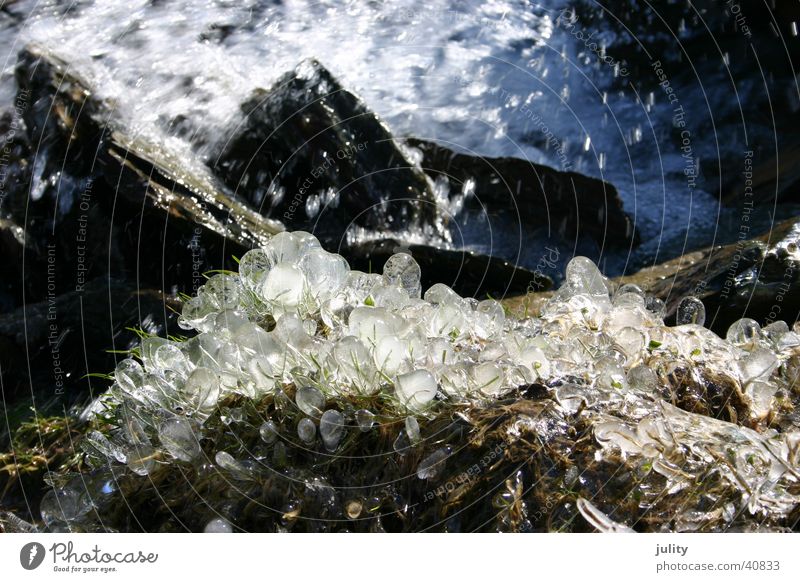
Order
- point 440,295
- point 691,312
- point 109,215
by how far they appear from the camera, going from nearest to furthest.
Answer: point 440,295
point 691,312
point 109,215

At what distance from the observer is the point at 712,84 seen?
4.93 meters

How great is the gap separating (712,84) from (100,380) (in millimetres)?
3892

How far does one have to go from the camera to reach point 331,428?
163cm

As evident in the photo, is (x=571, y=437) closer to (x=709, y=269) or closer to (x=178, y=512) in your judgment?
(x=178, y=512)

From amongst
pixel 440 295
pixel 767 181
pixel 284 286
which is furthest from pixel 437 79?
pixel 284 286

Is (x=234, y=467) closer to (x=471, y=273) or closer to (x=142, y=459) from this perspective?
(x=142, y=459)

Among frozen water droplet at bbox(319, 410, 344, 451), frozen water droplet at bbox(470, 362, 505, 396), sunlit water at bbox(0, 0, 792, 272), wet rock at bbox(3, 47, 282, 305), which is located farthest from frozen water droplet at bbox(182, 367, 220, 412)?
sunlit water at bbox(0, 0, 792, 272)

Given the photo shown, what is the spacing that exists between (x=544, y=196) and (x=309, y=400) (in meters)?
2.86

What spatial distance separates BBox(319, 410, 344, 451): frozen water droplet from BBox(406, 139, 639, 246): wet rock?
2.73 metres

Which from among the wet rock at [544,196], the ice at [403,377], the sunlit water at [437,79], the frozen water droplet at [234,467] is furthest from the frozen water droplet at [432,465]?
the wet rock at [544,196]

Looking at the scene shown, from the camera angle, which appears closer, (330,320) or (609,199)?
(330,320)

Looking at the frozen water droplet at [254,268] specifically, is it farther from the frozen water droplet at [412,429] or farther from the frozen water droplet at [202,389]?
the frozen water droplet at [412,429]
